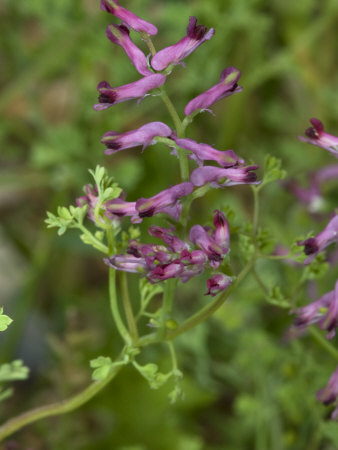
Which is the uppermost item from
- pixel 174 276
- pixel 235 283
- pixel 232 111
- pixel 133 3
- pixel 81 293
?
pixel 174 276

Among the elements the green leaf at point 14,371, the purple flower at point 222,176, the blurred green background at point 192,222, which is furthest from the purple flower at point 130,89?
the blurred green background at point 192,222

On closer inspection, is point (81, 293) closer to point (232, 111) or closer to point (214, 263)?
point (232, 111)

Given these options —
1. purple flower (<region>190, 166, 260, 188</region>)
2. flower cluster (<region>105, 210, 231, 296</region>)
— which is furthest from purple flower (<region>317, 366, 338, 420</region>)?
purple flower (<region>190, 166, 260, 188</region>)

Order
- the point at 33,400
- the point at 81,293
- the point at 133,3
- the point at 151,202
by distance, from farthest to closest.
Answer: the point at 81,293
the point at 133,3
the point at 33,400
the point at 151,202

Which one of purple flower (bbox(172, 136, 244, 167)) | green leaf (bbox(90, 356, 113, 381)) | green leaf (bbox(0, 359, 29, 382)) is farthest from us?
green leaf (bbox(0, 359, 29, 382))

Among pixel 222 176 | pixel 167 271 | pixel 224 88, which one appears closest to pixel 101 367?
pixel 167 271

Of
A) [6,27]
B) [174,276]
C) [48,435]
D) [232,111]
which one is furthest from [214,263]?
[6,27]

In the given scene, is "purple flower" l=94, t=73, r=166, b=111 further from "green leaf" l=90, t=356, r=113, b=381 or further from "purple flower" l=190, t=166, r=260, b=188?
"green leaf" l=90, t=356, r=113, b=381

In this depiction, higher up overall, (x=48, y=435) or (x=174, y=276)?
(x=174, y=276)
